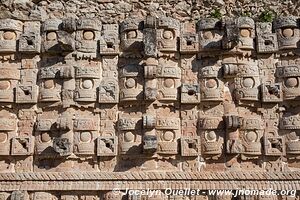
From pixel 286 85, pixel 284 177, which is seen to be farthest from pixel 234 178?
pixel 286 85

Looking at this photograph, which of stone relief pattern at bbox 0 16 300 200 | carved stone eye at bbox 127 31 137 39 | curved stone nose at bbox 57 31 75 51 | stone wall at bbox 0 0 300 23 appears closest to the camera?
stone relief pattern at bbox 0 16 300 200

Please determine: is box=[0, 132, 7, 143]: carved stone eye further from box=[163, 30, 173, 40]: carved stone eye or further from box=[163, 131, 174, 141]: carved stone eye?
box=[163, 30, 173, 40]: carved stone eye

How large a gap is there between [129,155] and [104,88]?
3.83ft

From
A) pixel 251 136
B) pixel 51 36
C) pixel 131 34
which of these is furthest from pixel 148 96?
pixel 51 36

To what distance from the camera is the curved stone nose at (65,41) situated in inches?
259

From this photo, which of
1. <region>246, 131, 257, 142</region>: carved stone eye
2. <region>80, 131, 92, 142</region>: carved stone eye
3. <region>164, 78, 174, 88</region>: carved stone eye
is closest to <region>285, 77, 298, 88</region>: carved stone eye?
<region>246, 131, 257, 142</region>: carved stone eye

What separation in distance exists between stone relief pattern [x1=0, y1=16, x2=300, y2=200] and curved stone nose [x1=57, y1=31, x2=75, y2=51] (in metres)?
0.02

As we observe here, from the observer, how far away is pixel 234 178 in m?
6.23

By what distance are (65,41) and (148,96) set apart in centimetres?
163

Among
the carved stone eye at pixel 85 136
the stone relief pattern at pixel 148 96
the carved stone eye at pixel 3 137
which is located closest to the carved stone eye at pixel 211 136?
the stone relief pattern at pixel 148 96

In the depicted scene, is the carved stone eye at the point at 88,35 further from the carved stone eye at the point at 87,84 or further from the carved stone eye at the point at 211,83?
the carved stone eye at the point at 211,83

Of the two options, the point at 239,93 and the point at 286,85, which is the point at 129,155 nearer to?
the point at 239,93

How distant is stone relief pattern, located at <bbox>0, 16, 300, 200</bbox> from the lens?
250 inches

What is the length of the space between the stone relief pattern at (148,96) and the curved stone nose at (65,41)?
0.02 m
